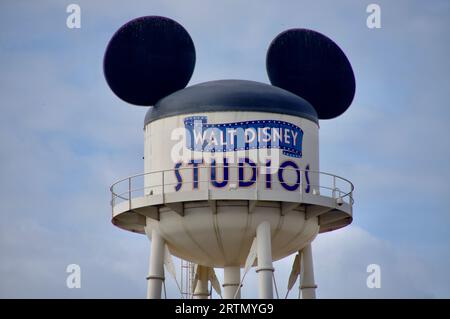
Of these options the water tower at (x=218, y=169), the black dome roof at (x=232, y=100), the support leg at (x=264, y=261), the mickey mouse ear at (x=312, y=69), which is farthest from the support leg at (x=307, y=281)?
the mickey mouse ear at (x=312, y=69)

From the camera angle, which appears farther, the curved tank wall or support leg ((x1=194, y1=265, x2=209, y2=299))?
support leg ((x1=194, y1=265, x2=209, y2=299))

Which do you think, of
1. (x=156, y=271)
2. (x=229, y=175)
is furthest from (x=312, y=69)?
(x=156, y=271)

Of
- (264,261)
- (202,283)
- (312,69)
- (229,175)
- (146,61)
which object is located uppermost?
(312,69)

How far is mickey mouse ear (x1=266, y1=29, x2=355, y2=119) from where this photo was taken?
1822 inches

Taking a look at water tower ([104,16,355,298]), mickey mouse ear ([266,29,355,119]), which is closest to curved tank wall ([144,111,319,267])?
water tower ([104,16,355,298])

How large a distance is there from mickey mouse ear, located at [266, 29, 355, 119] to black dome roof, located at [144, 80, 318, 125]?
280 cm

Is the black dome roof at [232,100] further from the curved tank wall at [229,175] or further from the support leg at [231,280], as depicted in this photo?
the support leg at [231,280]

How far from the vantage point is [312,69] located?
46312mm

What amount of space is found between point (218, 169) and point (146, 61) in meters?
5.23

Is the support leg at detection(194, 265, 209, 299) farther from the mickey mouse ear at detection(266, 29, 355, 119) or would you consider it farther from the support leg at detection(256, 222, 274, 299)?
the mickey mouse ear at detection(266, 29, 355, 119)

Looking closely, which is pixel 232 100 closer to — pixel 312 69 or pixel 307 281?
pixel 312 69

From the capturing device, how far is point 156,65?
44219 mm

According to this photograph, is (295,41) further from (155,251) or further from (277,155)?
(155,251)

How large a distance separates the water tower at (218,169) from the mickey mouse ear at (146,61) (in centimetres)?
3
